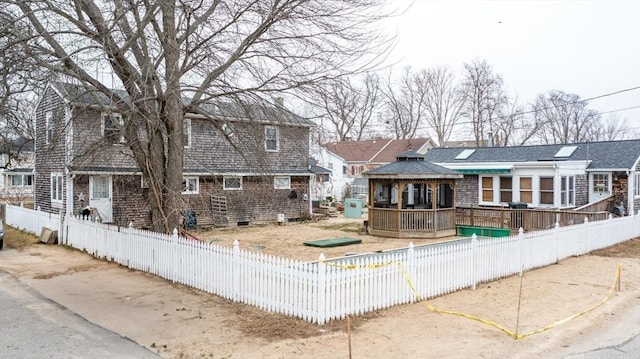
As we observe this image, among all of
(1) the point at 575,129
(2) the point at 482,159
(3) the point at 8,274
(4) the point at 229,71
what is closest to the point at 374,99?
(4) the point at 229,71

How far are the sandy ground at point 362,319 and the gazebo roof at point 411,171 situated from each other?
6.69 m

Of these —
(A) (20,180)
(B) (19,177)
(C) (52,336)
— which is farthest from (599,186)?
(B) (19,177)

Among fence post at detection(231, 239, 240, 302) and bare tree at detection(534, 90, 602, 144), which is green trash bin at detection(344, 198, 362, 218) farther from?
bare tree at detection(534, 90, 602, 144)

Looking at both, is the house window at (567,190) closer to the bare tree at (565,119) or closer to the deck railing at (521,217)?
the deck railing at (521,217)

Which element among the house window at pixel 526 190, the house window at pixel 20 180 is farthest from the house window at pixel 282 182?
the house window at pixel 20 180

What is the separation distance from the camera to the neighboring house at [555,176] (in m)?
22.0

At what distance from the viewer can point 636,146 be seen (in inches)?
947

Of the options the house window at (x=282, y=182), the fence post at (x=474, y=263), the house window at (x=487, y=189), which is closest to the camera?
the fence post at (x=474, y=263)

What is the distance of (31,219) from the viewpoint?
63.3ft

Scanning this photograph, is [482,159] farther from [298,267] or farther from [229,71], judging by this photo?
[298,267]

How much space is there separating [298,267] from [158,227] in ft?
19.8

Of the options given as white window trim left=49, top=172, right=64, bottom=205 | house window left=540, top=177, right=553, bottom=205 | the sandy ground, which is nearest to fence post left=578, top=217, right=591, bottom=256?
the sandy ground

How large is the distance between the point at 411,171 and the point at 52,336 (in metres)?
14.3

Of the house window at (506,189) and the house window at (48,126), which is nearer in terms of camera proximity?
the house window at (48,126)
